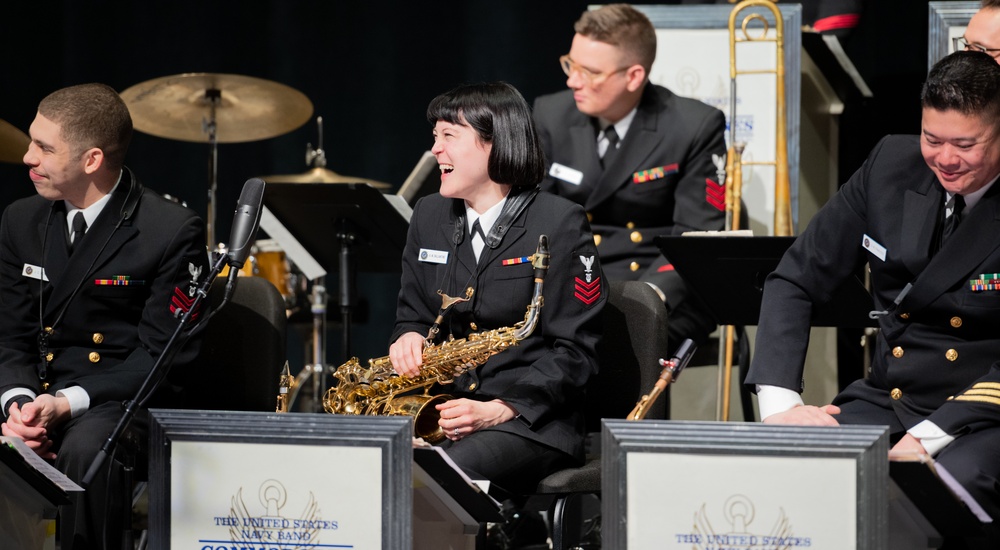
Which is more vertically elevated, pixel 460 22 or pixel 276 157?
pixel 460 22

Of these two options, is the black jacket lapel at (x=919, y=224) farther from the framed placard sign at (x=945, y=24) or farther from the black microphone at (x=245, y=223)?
the framed placard sign at (x=945, y=24)

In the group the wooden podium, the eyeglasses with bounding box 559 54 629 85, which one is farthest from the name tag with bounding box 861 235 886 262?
the wooden podium

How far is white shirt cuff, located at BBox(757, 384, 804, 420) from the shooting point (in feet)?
10.5

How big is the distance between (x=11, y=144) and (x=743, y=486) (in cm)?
321

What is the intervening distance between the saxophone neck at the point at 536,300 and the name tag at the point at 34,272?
1.45m

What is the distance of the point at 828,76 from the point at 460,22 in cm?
223

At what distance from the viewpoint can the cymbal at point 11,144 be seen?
4570 mm

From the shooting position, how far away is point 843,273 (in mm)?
3340

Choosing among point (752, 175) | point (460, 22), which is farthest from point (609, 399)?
point (460, 22)

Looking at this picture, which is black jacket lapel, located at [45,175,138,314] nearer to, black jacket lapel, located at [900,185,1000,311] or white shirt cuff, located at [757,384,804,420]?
white shirt cuff, located at [757,384,804,420]

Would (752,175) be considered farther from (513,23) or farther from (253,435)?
(253,435)

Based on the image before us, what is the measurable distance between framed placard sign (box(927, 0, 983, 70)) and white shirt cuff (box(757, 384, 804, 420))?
2.50 m

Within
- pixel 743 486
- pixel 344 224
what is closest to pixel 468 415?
pixel 743 486

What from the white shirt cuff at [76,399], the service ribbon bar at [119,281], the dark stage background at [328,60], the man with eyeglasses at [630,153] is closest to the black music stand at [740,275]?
the man with eyeglasses at [630,153]
